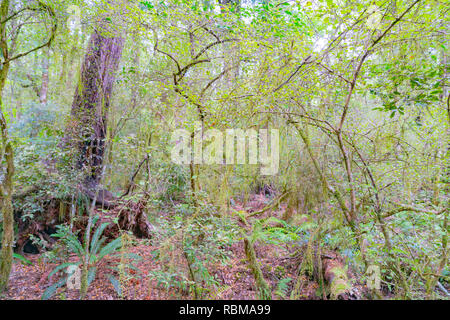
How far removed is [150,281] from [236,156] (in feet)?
7.04

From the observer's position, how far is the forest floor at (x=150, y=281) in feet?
7.94

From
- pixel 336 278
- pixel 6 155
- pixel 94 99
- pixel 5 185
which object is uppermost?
pixel 94 99

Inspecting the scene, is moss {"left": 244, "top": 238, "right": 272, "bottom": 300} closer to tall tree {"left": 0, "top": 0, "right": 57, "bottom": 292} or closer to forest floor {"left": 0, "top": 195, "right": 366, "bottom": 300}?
forest floor {"left": 0, "top": 195, "right": 366, "bottom": 300}

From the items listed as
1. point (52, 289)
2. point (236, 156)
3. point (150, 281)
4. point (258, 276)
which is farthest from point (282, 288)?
point (52, 289)

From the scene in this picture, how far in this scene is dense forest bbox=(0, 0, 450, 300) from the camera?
2.24 m

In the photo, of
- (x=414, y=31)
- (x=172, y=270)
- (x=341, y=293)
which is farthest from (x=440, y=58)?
(x=172, y=270)

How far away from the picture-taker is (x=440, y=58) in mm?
2338

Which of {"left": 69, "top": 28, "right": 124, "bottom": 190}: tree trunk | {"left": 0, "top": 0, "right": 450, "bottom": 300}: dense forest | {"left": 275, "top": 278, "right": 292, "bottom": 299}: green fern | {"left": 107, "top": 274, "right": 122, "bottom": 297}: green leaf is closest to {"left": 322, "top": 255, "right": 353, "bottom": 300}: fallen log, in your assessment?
{"left": 0, "top": 0, "right": 450, "bottom": 300}: dense forest

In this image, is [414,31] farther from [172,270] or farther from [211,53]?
[172,270]

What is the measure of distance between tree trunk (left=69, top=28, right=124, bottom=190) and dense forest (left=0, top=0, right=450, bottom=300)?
32 mm

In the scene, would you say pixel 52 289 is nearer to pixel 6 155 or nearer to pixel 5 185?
pixel 5 185

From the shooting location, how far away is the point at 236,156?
361cm
